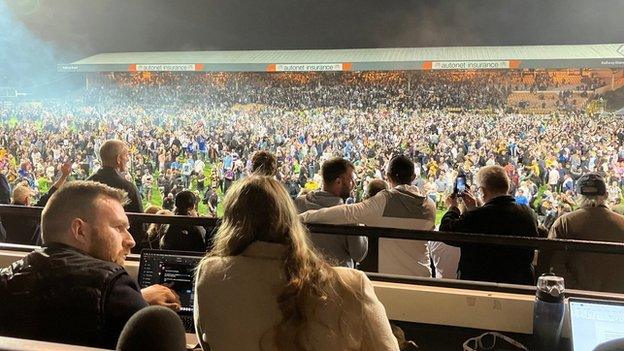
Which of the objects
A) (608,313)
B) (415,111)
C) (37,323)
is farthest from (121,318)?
(415,111)

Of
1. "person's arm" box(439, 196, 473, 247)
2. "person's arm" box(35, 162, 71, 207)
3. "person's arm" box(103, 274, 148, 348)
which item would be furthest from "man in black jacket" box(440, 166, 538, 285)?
"person's arm" box(35, 162, 71, 207)

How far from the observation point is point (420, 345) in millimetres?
2055

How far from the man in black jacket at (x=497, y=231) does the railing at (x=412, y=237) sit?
221 millimetres

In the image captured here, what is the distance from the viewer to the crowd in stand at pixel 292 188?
4.14 feet

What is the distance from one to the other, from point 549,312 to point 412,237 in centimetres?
60

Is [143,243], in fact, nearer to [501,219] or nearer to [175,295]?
[175,295]

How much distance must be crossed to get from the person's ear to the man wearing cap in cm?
192

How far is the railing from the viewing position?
2008 millimetres

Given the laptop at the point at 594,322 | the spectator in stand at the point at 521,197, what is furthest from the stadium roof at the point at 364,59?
the laptop at the point at 594,322

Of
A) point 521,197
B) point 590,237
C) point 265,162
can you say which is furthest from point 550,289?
A: point 521,197

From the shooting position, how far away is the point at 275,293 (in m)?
1.22

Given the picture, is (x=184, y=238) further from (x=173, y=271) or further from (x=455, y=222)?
(x=455, y=222)

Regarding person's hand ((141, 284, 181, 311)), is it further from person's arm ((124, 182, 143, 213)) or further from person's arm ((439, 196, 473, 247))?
person's arm ((124, 182, 143, 213))

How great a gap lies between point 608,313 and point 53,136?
330 inches
